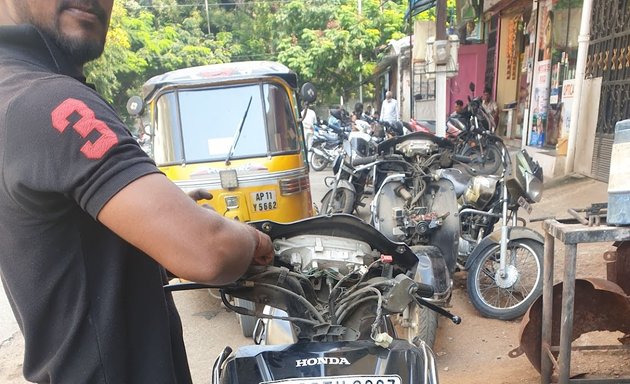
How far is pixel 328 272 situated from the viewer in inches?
65.8

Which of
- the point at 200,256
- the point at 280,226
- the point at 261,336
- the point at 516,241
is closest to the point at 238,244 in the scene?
the point at 200,256

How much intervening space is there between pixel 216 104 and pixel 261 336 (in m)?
3.04

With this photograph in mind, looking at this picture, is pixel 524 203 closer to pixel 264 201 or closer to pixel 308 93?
pixel 264 201

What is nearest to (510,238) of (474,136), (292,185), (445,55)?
(292,185)

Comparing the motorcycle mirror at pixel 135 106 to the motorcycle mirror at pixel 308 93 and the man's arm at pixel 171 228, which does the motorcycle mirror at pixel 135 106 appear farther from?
the man's arm at pixel 171 228

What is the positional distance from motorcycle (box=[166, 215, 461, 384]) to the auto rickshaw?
2.90m

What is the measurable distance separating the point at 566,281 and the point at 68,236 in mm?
2150

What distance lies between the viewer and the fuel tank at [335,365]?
134cm

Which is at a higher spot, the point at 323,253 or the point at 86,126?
the point at 86,126

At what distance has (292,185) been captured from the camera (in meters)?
4.71

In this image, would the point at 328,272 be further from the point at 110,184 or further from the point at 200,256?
the point at 110,184

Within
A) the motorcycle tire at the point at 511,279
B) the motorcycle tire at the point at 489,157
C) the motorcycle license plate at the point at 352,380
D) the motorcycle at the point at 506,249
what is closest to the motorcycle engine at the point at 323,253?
the motorcycle license plate at the point at 352,380

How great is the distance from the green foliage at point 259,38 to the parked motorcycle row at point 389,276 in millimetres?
13750

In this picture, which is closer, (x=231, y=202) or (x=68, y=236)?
(x=68, y=236)
